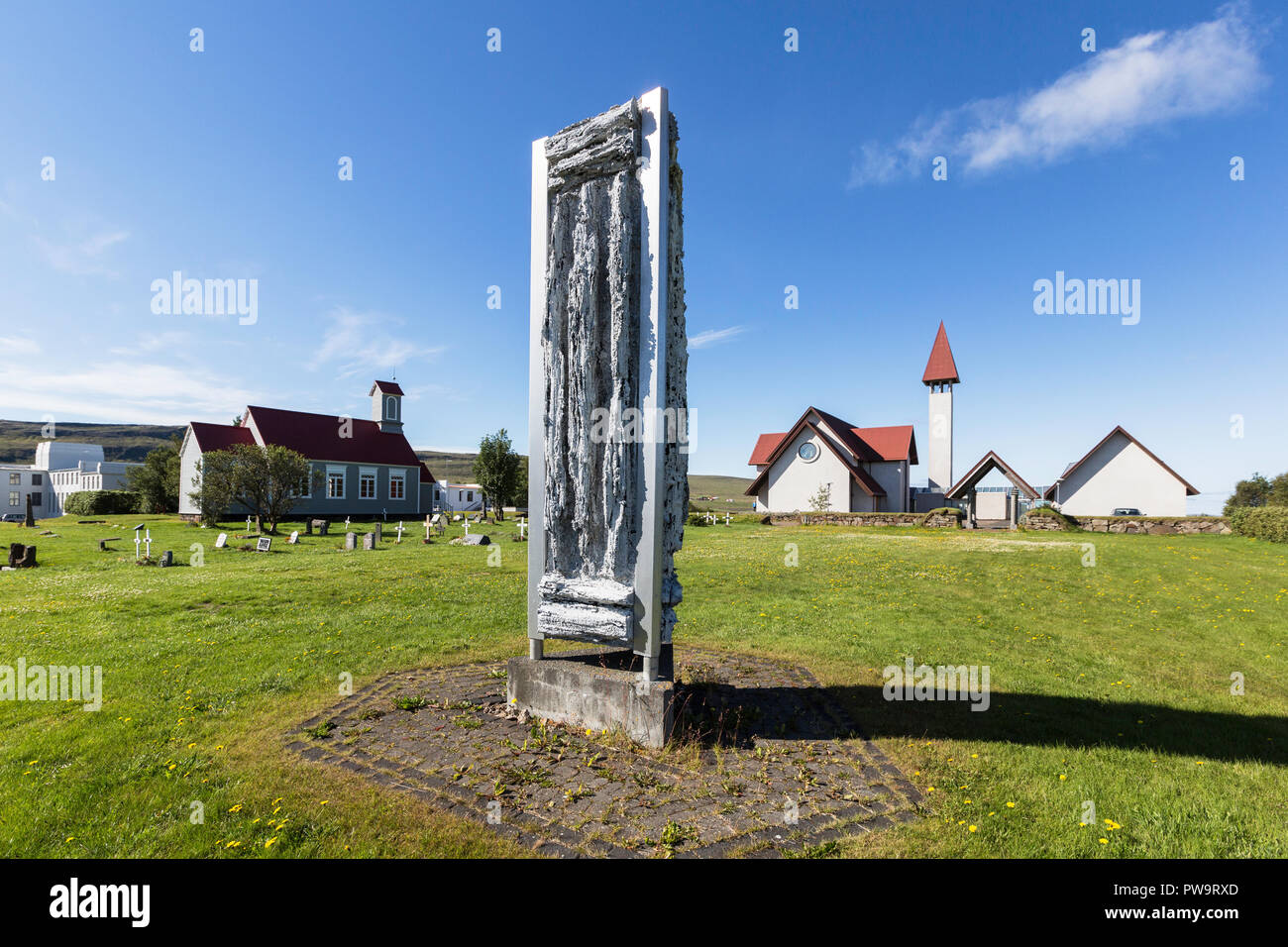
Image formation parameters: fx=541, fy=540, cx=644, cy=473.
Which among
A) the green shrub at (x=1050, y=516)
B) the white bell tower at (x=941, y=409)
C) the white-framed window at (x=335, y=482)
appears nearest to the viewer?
the green shrub at (x=1050, y=516)

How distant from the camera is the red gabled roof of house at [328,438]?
3725 centimetres

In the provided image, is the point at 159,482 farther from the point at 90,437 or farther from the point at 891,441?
the point at 90,437

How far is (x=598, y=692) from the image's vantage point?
18.9 feet

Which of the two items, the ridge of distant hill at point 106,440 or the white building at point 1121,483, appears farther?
the ridge of distant hill at point 106,440

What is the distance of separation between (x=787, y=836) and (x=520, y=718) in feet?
10.7

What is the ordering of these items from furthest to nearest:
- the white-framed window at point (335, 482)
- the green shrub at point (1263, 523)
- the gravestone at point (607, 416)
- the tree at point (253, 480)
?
the white-framed window at point (335, 482) → the tree at point (253, 480) → the green shrub at point (1263, 523) → the gravestone at point (607, 416)

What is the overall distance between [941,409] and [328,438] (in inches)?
1879

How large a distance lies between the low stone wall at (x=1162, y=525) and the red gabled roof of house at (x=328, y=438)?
4682cm

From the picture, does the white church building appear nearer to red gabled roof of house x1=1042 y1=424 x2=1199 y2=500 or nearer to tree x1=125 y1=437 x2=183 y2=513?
red gabled roof of house x1=1042 y1=424 x2=1199 y2=500

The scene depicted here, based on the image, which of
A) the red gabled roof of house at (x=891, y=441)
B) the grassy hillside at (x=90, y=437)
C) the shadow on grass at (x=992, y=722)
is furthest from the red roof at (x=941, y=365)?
the grassy hillside at (x=90, y=437)

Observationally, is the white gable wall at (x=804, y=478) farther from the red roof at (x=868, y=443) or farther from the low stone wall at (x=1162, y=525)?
the low stone wall at (x=1162, y=525)

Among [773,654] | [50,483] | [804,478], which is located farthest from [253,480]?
[50,483]

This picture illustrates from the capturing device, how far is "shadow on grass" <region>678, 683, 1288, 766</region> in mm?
5676
